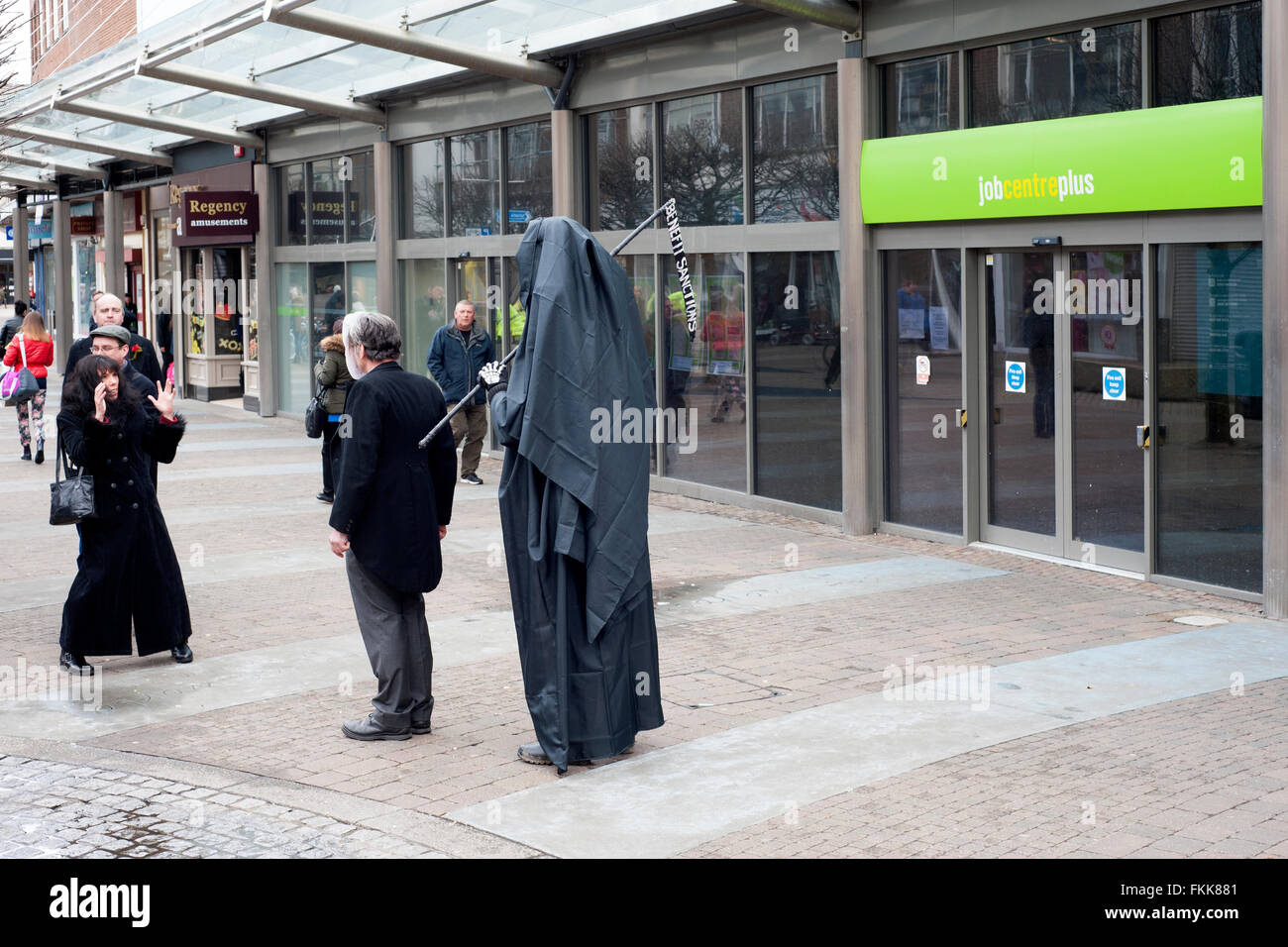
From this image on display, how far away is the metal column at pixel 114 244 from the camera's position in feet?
103

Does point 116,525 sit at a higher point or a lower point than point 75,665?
higher

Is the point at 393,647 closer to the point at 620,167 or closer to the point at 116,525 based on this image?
the point at 116,525

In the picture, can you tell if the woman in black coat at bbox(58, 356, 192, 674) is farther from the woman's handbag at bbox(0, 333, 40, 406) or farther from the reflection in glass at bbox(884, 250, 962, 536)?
the woman's handbag at bbox(0, 333, 40, 406)

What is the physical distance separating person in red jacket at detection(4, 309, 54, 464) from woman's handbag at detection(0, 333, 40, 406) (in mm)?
34

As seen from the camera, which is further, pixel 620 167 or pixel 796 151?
pixel 620 167

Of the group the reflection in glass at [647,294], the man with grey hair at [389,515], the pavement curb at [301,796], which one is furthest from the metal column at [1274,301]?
the reflection in glass at [647,294]

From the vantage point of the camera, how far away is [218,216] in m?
23.9

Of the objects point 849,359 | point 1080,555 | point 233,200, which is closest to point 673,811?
point 1080,555

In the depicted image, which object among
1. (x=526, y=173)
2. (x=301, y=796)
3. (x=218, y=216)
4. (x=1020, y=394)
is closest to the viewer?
(x=301, y=796)

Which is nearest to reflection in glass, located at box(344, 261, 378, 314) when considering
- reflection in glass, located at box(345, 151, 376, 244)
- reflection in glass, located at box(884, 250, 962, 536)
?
reflection in glass, located at box(345, 151, 376, 244)

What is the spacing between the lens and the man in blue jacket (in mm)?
15414

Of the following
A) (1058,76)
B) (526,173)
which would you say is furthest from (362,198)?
(1058,76)

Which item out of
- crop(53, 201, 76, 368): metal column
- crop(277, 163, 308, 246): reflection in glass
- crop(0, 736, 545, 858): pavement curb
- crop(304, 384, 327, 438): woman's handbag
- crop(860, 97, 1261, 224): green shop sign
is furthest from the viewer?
crop(53, 201, 76, 368): metal column

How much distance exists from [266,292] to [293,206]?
152 centimetres
